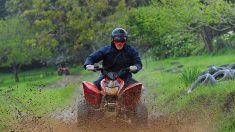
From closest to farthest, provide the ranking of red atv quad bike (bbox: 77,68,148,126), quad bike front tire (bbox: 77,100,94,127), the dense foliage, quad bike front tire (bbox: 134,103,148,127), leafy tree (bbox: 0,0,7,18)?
1. red atv quad bike (bbox: 77,68,148,126)
2. quad bike front tire (bbox: 134,103,148,127)
3. quad bike front tire (bbox: 77,100,94,127)
4. the dense foliage
5. leafy tree (bbox: 0,0,7,18)

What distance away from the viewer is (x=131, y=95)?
8586 mm

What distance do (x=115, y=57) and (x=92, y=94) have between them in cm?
83

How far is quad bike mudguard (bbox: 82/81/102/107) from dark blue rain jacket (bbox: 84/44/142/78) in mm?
497

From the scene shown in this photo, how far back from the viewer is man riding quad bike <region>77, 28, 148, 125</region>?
852 cm

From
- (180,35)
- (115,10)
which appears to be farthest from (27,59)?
(180,35)

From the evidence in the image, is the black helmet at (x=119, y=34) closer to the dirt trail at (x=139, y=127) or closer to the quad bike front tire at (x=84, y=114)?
the quad bike front tire at (x=84, y=114)

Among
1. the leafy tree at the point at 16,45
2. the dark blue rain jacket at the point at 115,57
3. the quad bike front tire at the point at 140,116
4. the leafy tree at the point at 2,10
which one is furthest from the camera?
the leafy tree at the point at 2,10

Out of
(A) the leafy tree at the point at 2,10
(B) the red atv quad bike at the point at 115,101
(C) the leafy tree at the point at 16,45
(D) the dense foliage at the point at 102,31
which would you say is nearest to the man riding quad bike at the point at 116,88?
(B) the red atv quad bike at the point at 115,101

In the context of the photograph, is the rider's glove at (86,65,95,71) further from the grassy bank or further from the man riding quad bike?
the grassy bank

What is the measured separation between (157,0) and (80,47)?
21168 mm

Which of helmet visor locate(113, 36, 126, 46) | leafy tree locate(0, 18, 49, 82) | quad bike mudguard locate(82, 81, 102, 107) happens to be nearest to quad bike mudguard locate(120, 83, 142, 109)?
quad bike mudguard locate(82, 81, 102, 107)

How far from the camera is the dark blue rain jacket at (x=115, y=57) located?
9.10 metres

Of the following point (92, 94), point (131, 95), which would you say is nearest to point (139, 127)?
point (131, 95)

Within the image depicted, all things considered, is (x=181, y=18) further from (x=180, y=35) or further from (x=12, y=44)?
(x=12, y=44)
